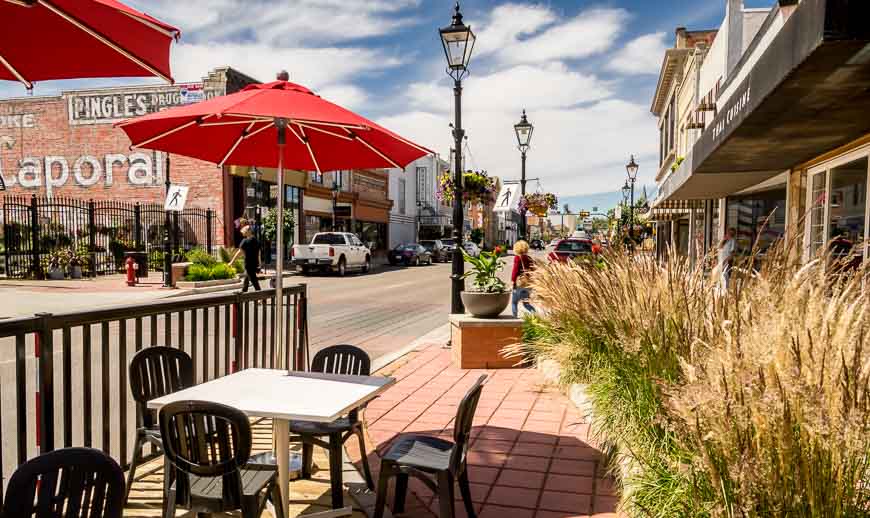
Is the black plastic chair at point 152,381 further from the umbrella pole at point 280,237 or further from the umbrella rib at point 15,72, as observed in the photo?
the umbrella rib at point 15,72

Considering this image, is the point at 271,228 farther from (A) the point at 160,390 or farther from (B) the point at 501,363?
(A) the point at 160,390

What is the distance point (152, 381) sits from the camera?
359 centimetres

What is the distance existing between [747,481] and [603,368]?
2653 millimetres

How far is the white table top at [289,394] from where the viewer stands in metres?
2.98

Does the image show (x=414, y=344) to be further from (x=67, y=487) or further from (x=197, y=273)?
(x=197, y=273)

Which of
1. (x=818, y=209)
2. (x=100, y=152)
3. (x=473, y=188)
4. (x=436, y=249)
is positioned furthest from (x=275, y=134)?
(x=436, y=249)

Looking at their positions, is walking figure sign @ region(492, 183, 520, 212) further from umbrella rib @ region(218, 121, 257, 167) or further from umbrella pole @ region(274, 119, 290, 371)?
umbrella pole @ region(274, 119, 290, 371)

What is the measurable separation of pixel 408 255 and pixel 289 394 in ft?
101

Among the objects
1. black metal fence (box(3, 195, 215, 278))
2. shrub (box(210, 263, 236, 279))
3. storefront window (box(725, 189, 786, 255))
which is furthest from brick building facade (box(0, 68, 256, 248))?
storefront window (box(725, 189, 786, 255))

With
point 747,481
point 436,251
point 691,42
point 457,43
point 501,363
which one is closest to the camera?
point 747,481

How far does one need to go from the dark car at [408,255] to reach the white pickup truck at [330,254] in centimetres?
696

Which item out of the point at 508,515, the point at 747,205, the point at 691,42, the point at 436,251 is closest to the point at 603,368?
the point at 508,515

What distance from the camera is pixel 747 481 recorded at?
6.39 ft

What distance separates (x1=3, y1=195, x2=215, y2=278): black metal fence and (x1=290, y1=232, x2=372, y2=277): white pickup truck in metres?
4.20
